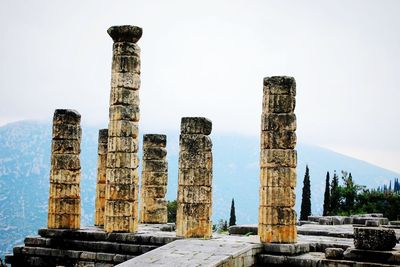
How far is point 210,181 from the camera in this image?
17.6 m

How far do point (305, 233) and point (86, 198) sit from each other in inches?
5811

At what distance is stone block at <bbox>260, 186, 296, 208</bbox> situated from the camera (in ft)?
54.3

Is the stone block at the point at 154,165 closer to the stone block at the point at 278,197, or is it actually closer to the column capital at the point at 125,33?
the column capital at the point at 125,33

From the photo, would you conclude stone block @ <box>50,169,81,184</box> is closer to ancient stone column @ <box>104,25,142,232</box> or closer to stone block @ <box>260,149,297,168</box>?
ancient stone column @ <box>104,25,142,232</box>

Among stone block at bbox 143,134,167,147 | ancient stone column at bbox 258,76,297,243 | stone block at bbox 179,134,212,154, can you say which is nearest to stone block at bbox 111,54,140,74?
stone block at bbox 179,134,212,154

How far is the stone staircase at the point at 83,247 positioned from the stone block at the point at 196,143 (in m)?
2.58

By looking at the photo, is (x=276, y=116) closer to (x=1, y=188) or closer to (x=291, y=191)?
(x=291, y=191)

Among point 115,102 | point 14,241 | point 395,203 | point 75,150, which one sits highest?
point 115,102

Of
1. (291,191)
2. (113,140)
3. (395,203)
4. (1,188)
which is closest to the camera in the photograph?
(291,191)

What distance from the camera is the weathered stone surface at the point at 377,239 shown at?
45.7 ft

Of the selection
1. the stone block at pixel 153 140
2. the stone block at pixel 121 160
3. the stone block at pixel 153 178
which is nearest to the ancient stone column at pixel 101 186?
the stone block at pixel 153 140

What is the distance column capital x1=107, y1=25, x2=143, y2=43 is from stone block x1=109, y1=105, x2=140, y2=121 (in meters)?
2.16

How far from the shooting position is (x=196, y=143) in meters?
17.6

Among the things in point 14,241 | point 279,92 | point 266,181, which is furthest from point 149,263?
point 14,241
